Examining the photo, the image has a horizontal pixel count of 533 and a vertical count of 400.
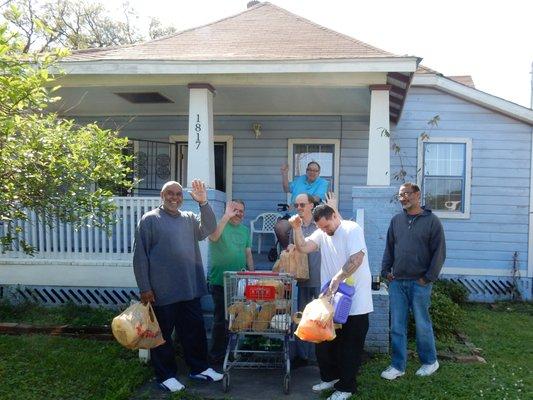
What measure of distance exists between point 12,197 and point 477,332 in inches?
238

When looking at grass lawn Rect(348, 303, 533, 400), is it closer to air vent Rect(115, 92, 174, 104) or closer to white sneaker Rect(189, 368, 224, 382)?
white sneaker Rect(189, 368, 224, 382)

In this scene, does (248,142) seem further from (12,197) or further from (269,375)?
(12,197)

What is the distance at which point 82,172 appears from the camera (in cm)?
429

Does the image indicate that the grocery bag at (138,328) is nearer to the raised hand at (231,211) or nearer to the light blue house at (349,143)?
the raised hand at (231,211)

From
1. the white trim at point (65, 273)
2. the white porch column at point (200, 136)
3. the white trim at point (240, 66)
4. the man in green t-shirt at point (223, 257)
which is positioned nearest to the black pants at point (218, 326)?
the man in green t-shirt at point (223, 257)

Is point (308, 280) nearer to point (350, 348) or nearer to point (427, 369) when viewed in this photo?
point (350, 348)

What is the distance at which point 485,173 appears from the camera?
9.83 metres

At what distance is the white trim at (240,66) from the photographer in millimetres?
6395

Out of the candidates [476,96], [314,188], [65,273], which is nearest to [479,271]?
[476,96]

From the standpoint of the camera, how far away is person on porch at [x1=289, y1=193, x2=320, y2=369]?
203 inches

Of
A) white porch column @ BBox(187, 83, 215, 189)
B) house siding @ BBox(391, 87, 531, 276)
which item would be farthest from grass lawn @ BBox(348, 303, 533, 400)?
Result: white porch column @ BBox(187, 83, 215, 189)

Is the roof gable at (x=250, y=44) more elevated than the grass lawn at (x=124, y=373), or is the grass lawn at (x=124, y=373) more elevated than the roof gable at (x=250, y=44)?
the roof gable at (x=250, y=44)

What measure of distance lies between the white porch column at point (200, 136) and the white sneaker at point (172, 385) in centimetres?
277

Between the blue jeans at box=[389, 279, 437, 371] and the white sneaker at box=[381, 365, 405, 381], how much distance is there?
4cm
